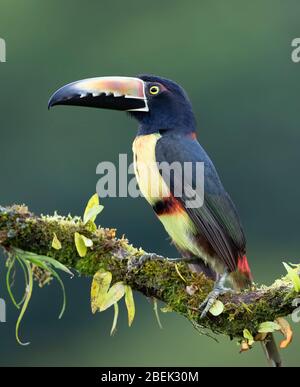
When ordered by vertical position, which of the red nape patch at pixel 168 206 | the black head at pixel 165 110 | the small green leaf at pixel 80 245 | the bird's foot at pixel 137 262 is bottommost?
the bird's foot at pixel 137 262

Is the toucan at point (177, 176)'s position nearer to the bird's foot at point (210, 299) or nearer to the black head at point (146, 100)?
the black head at point (146, 100)

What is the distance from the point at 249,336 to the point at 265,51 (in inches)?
508

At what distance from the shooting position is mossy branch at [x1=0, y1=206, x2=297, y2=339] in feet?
13.5

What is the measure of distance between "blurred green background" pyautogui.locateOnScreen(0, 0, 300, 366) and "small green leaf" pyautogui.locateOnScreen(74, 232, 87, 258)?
25.2 feet

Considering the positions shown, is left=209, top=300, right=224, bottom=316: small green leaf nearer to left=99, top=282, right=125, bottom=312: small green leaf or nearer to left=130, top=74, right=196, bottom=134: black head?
left=99, top=282, right=125, bottom=312: small green leaf

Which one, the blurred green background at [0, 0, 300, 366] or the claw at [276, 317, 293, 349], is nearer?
the claw at [276, 317, 293, 349]

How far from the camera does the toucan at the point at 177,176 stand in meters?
4.89

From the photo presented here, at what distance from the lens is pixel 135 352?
1388 cm

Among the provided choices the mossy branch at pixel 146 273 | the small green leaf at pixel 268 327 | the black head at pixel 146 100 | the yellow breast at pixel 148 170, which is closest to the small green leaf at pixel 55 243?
the mossy branch at pixel 146 273

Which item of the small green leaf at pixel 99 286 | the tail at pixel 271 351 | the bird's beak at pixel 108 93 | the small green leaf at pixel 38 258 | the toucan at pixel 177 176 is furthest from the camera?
the bird's beak at pixel 108 93

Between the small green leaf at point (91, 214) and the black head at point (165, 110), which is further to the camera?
the black head at point (165, 110)

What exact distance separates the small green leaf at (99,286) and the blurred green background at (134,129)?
7598mm

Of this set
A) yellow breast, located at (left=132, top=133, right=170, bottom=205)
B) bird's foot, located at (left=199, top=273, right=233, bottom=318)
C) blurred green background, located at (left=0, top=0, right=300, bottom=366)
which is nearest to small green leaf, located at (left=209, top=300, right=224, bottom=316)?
bird's foot, located at (left=199, top=273, right=233, bottom=318)
